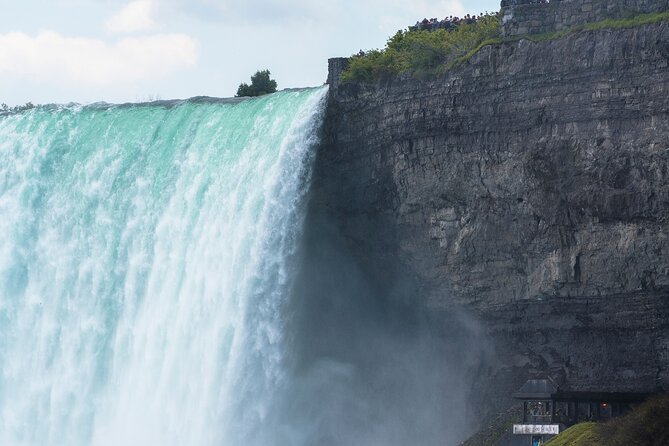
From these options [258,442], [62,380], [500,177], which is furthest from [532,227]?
[62,380]

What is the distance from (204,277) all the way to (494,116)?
10.7 m

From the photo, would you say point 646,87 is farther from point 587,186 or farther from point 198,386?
point 198,386

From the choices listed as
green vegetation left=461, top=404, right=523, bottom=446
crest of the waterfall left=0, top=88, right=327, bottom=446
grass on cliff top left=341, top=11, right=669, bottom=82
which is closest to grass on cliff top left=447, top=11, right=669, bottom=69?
grass on cliff top left=341, top=11, right=669, bottom=82

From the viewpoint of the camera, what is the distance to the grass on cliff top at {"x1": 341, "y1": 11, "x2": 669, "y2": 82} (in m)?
53.2

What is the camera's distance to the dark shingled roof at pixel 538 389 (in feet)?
164

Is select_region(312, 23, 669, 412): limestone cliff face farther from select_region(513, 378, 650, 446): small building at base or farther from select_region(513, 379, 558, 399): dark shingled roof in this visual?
select_region(513, 379, 558, 399): dark shingled roof

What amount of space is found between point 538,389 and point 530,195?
5118 millimetres

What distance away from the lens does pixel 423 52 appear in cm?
5497

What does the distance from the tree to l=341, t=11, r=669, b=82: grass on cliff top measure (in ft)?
40.4

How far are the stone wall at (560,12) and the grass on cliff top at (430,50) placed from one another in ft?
0.95

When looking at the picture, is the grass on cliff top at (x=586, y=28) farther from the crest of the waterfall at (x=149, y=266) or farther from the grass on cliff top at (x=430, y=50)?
the crest of the waterfall at (x=149, y=266)

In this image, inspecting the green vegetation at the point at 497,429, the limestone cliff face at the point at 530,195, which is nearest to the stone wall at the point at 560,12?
the limestone cliff face at the point at 530,195

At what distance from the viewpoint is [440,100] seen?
177ft

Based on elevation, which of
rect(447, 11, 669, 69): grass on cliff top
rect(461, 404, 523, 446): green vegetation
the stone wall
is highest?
the stone wall
